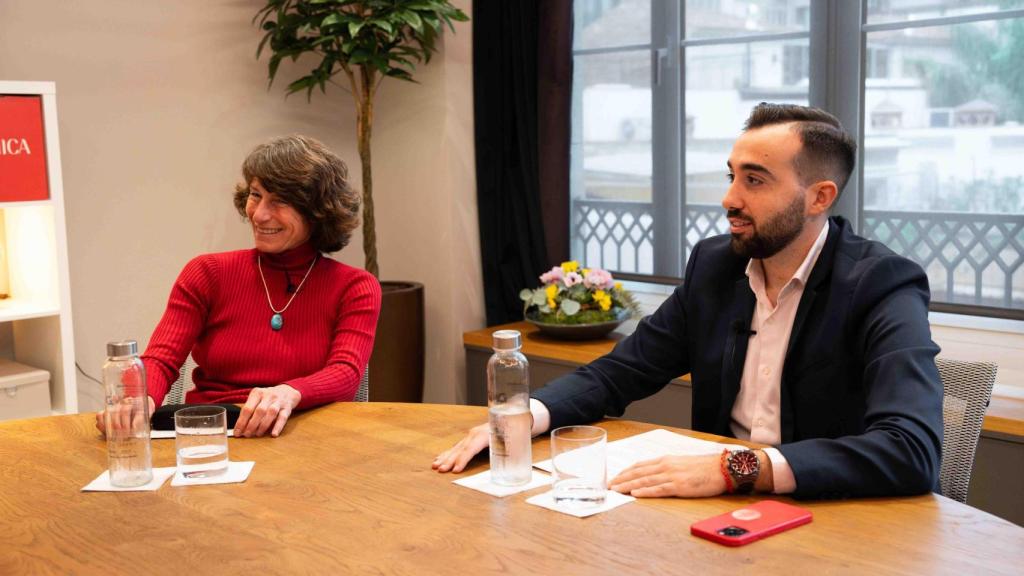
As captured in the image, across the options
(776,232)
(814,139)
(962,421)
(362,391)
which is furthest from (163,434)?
(962,421)

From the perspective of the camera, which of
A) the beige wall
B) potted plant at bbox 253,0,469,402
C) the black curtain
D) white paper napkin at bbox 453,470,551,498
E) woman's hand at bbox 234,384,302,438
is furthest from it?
the black curtain

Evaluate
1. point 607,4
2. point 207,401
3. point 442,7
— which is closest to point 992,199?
point 607,4

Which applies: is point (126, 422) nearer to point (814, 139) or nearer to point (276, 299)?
point (276, 299)

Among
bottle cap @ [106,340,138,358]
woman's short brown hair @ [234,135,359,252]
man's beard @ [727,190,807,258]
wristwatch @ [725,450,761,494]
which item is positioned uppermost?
woman's short brown hair @ [234,135,359,252]

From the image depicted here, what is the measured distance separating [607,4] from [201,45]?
62.6 inches

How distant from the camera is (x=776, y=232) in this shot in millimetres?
2160

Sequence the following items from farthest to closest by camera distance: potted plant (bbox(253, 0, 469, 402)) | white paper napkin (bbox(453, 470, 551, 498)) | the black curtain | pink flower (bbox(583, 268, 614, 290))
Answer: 1. the black curtain
2. pink flower (bbox(583, 268, 614, 290))
3. potted plant (bbox(253, 0, 469, 402))
4. white paper napkin (bbox(453, 470, 551, 498))

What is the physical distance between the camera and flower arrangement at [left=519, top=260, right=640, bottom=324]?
409cm

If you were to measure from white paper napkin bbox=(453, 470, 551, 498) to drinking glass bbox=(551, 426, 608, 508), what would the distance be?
0.32ft

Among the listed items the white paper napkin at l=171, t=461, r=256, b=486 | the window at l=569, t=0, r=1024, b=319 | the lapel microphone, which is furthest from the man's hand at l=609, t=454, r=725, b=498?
the window at l=569, t=0, r=1024, b=319

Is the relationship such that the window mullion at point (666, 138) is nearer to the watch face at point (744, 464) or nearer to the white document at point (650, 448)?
the white document at point (650, 448)

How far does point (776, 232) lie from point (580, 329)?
6.36ft

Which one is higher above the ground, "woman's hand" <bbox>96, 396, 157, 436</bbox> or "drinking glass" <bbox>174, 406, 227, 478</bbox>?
"woman's hand" <bbox>96, 396, 157, 436</bbox>

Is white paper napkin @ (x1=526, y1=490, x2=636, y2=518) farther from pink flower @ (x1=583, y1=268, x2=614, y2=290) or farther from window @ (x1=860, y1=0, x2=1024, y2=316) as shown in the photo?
pink flower @ (x1=583, y1=268, x2=614, y2=290)
